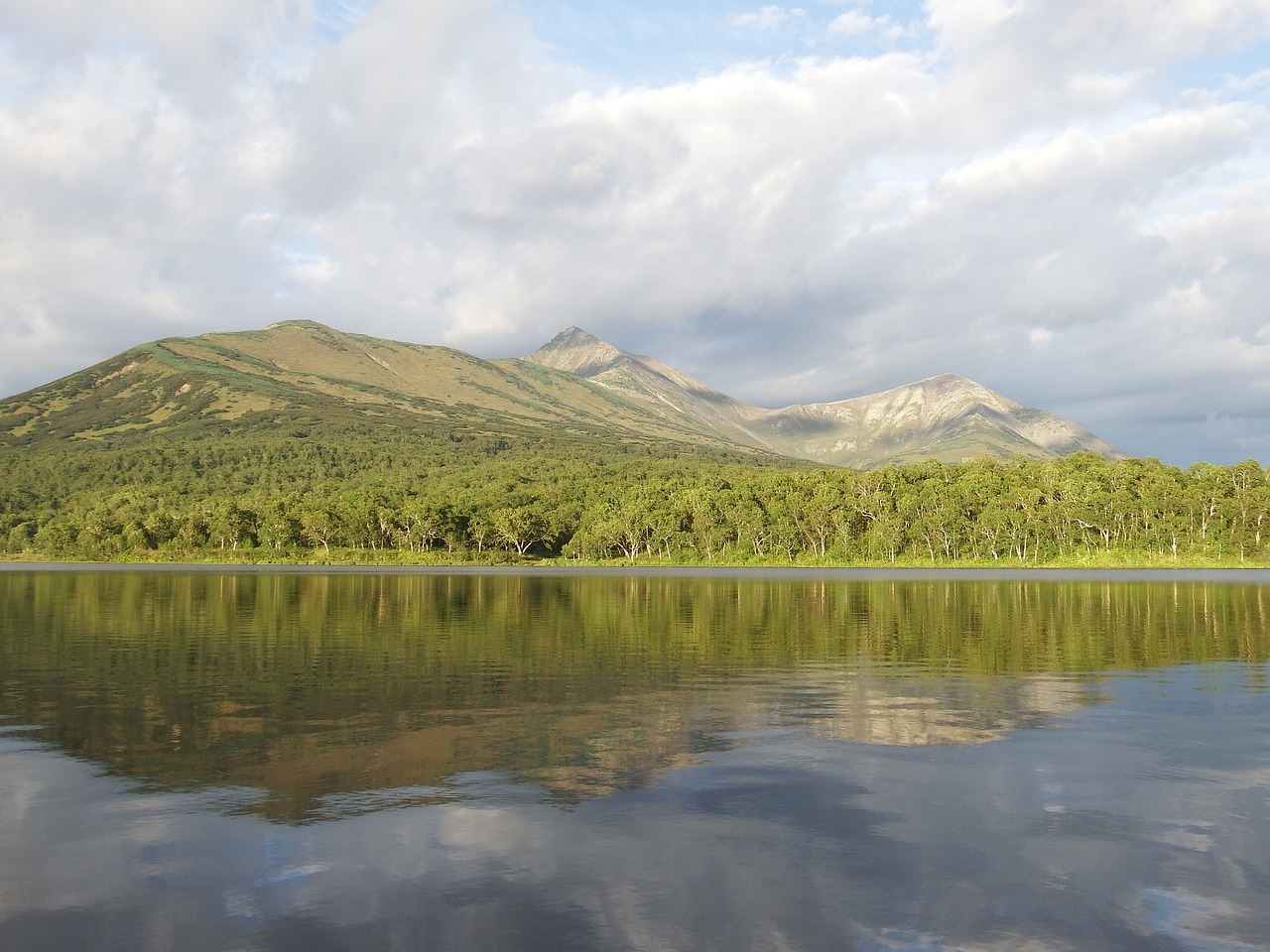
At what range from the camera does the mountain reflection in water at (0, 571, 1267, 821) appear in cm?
2162

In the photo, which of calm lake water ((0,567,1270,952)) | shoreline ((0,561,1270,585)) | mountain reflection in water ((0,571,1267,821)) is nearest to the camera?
calm lake water ((0,567,1270,952))

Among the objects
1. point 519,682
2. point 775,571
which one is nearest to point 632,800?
point 519,682

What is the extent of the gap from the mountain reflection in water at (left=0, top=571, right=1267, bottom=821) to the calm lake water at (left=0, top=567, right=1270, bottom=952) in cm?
21

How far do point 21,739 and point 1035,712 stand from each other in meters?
28.0

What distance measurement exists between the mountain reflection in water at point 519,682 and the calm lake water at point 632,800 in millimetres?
205

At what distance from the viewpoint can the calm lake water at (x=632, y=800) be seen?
13094 millimetres

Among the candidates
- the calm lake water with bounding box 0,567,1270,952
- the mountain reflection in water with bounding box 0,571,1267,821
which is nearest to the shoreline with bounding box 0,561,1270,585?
the mountain reflection in water with bounding box 0,571,1267,821

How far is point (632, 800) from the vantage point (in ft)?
60.8

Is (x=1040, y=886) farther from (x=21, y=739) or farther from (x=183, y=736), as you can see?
(x=21, y=739)

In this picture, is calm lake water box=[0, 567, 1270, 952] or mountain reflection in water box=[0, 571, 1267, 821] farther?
mountain reflection in water box=[0, 571, 1267, 821]

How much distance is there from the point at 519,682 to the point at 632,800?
1546 centimetres

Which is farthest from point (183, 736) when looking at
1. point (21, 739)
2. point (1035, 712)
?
point (1035, 712)

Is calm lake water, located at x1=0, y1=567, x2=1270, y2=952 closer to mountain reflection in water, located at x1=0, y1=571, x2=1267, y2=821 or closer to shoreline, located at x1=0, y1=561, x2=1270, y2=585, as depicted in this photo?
mountain reflection in water, located at x1=0, y1=571, x2=1267, y2=821

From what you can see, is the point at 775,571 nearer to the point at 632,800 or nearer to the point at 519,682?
the point at 519,682
